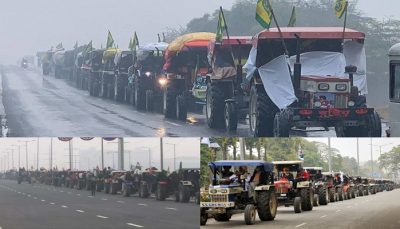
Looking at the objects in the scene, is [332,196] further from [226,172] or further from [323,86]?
[323,86]

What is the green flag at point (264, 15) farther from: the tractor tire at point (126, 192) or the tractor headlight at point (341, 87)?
the tractor tire at point (126, 192)

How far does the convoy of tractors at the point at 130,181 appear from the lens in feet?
39.7

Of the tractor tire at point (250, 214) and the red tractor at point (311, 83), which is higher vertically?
the red tractor at point (311, 83)

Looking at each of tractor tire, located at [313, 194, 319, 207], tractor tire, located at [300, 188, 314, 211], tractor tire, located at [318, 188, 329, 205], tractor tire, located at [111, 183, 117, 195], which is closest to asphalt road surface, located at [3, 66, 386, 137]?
tractor tire, located at [111, 183, 117, 195]

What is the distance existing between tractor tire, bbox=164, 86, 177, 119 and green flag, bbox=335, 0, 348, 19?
2.50 meters

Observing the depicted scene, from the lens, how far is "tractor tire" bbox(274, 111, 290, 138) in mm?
12430

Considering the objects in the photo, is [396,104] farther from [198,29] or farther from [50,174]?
[50,174]

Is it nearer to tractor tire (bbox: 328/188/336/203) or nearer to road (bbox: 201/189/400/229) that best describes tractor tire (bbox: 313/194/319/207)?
road (bbox: 201/189/400/229)

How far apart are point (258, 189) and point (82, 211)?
2.50m

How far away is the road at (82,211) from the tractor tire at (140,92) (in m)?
1.53

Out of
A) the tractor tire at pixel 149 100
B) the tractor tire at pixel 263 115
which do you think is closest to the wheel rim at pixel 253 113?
the tractor tire at pixel 263 115

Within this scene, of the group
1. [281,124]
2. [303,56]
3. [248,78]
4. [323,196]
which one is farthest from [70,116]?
[323,196]

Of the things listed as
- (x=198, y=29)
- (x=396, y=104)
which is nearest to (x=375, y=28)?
(x=396, y=104)

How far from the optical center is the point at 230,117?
41.8 ft
